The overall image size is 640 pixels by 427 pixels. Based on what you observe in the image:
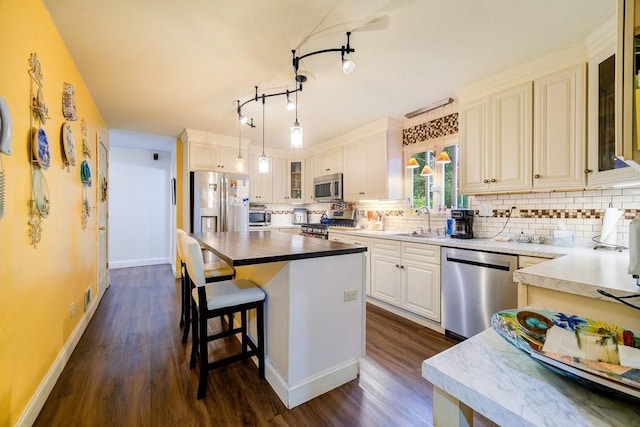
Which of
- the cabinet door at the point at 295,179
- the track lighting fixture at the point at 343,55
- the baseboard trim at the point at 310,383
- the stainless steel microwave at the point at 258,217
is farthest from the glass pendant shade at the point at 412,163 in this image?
the stainless steel microwave at the point at 258,217

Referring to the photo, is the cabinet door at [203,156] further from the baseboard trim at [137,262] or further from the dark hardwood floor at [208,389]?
the baseboard trim at [137,262]

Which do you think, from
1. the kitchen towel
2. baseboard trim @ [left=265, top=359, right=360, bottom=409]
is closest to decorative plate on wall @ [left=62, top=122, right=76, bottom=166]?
baseboard trim @ [left=265, top=359, right=360, bottom=409]

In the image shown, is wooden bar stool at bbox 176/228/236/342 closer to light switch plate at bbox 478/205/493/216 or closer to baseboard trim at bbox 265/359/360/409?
baseboard trim at bbox 265/359/360/409

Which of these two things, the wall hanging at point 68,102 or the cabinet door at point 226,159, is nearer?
the wall hanging at point 68,102

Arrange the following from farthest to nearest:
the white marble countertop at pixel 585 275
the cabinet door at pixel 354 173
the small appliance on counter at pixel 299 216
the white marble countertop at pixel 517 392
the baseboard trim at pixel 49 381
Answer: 1. the small appliance on counter at pixel 299 216
2. the cabinet door at pixel 354 173
3. the baseboard trim at pixel 49 381
4. the white marble countertop at pixel 585 275
5. the white marble countertop at pixel 517 392

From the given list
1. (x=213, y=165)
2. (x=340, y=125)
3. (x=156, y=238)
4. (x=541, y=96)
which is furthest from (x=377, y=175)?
(x=156, y=238)

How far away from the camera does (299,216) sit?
5.61 meters

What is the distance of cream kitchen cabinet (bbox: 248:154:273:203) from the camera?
16.8 ft

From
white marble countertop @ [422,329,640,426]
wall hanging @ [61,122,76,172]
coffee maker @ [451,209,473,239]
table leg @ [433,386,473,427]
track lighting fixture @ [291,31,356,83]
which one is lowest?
table leg @ [433,386,473,427]

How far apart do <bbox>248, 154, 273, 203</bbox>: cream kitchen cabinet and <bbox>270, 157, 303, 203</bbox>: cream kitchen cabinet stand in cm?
13

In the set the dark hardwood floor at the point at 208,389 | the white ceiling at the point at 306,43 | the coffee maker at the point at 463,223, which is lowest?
the dark hardwood floor at the point at 208,389

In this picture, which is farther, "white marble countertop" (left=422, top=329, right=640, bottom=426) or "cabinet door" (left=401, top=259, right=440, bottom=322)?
"cabinet door" (left=401, top=259, right=440, bottom=322)

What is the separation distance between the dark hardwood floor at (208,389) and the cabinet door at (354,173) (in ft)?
6.57

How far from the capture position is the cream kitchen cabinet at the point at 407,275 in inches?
106
